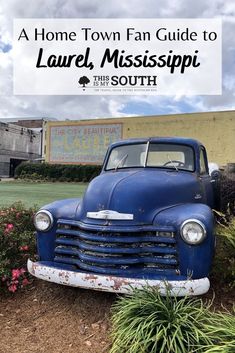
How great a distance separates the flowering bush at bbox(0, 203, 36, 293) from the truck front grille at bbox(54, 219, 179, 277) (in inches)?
47.3

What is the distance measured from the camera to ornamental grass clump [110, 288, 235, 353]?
2.79 meters

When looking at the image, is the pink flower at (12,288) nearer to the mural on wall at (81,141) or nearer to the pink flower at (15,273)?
the pink flower at (15,273)

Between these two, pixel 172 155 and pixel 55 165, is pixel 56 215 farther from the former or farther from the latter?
pixel 55 165

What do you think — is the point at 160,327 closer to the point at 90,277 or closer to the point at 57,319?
the point at 90,277

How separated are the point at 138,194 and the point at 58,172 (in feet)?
88.4

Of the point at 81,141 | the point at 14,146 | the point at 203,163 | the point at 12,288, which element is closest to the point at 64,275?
the point at 12,288

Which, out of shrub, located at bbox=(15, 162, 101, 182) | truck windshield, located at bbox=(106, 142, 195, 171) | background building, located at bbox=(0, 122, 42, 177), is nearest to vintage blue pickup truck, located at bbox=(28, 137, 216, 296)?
truck windshield, located at bbox=(106, 142, 195, 171)

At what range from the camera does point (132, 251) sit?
3590mm

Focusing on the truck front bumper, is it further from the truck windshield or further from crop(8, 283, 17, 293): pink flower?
the truck windshield

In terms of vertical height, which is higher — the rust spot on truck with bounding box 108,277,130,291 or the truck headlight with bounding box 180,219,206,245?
the truck headlight with bounding box 180,219,206,245

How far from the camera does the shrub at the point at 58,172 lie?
1131 inches

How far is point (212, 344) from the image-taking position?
275 cm

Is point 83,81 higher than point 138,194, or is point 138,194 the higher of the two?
point 83,81

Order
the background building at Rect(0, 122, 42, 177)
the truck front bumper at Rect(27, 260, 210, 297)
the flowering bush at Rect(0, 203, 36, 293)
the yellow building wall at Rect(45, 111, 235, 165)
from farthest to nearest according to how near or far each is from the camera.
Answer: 1. the background building at Rect(0, 122, 42, 177)
2. the yellow building wall at Rect(45, 111, 235, 165)
3. the flowering bush at Rect(0, 203, 36, 293)
4. the truck front bumper at Rect(27, 260, 210, 297)
